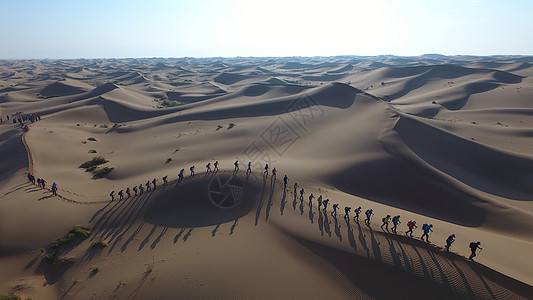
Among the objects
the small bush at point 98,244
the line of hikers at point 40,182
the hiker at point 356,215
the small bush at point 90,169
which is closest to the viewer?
the small bush at point 98,244

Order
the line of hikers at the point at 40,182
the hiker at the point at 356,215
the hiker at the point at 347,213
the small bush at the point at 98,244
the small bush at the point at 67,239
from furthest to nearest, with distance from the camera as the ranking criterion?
the line of hikers at the point at 40,182
the hiker at the point at 347,213
the hiker at the point at 356,215
the small bush at the point at 98,244
the small bush at the point at 67,239

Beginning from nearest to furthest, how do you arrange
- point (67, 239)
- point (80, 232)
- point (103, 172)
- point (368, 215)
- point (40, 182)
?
point (368, 215) → point (67, 239) → point (80, 232) → point (40, 182) → point (103, 172)

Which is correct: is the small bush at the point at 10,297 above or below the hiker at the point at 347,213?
below

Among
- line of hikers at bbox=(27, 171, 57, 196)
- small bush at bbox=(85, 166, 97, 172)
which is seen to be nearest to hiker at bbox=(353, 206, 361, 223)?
line of hikers at bbox=(27, 171, 57, 196)

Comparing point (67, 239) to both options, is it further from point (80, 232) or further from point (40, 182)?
point (40, 182)

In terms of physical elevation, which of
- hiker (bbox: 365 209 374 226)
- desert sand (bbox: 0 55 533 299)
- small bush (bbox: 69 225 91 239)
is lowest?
small bush (bbox: 69 225 91 239)

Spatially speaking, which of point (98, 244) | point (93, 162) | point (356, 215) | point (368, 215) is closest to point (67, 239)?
point (98, 244)

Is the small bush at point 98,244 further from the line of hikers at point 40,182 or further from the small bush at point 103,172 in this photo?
the small bush at point 103,172

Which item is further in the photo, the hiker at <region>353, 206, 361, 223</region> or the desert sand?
the hiker at <region>353, 206, 361, 223</region>

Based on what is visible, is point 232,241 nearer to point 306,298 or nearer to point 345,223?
point 306,298

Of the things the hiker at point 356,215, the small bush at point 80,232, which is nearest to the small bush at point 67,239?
the small bush at point 80,232

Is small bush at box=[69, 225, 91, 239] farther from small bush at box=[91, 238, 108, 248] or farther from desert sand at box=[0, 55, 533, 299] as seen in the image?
small bush at box=[91, 238, 108, 248]

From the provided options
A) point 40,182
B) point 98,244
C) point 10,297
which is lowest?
point 10,297
